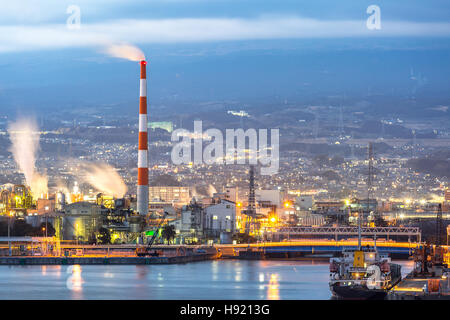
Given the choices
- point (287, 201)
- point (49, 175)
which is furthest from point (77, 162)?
point (287, 201)

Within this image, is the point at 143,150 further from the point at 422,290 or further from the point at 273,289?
the point at 422,290

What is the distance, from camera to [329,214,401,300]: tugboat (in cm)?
3434

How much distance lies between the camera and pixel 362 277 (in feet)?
122

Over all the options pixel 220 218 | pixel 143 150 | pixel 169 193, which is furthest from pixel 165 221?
pixel 169 193

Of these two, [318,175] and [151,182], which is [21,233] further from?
[318,175]

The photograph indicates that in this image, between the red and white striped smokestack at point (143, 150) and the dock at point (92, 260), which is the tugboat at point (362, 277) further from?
the red and white striped smokestack at point (143, 150)

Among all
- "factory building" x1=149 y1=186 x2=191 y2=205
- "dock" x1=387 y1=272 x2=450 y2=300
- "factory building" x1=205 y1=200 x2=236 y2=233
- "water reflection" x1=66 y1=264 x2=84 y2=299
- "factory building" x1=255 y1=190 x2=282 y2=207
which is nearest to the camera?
"dock" x1=387 y1=272 x2=450 y2=300

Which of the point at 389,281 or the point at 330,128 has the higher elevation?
the point at 330,128

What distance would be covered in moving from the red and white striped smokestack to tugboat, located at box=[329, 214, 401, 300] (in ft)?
65.5

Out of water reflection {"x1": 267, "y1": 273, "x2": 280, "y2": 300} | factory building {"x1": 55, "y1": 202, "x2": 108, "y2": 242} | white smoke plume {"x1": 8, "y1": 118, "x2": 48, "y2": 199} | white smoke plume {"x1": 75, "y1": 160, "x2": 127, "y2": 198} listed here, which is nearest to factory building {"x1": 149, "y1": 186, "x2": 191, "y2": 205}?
white smoke plume {"x1": 75, "y1": 160, "x2": 127, "y2": 198}

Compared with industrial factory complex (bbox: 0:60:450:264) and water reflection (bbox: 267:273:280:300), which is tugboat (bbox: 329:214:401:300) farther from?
industrial factory complex (bbox: 0:60:450:264)

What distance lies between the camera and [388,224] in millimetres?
74688

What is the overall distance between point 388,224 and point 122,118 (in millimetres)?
83031
